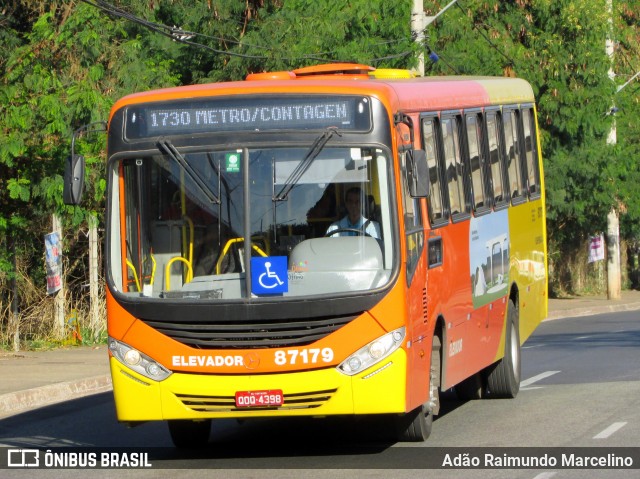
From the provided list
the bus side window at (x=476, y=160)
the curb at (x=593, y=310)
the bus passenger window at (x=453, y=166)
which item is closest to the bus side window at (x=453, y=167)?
the bus passenger window at (x=453, y=166)

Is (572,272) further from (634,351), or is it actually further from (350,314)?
(350,314)

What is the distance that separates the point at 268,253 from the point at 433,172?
86.6 inches

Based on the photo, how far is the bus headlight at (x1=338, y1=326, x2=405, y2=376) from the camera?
10102 mm

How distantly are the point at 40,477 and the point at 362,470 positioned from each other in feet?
8.08

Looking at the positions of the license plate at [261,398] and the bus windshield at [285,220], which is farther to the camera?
the bus windshield at [285,220]

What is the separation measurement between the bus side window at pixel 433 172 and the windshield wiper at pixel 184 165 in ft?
6.89

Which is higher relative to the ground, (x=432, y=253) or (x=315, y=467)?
(x=432, y=253)

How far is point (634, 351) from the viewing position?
20422 mm

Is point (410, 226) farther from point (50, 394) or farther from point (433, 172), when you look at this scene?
point (50, 394)

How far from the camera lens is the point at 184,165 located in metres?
→ 10.6

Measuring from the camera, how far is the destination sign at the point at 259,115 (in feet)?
34.3

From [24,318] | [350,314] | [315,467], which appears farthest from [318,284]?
[24,318]

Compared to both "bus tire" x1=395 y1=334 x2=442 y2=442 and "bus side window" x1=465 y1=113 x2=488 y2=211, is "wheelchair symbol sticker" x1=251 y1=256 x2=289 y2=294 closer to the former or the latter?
"bus tire" x1=395 y1=334 x2=442 y2=442

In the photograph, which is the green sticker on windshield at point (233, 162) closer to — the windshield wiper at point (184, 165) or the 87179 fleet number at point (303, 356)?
the windshield wiper at point (184, 165)
